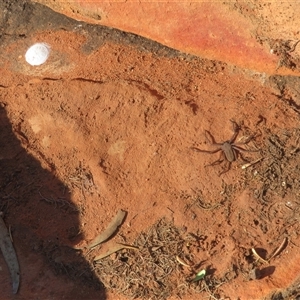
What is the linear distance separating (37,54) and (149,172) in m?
1.95

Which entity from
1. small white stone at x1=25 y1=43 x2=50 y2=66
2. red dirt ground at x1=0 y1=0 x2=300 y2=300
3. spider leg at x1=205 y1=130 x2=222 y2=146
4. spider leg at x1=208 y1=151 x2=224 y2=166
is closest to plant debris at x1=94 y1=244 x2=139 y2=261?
red dirt ground at x1=0 y1=0 x2=300 y2=300

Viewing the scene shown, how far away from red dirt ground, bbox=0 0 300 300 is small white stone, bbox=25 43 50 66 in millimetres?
513

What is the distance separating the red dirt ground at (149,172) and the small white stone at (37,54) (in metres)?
0.51

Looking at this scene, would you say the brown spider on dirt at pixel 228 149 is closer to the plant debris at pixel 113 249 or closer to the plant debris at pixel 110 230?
the plant debris at pixel 110 230

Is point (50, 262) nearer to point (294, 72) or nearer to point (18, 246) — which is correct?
point (18, 246)

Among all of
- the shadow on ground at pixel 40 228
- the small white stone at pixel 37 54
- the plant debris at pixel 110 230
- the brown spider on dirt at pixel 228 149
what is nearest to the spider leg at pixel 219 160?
the brown spider on dirt at pixel 228 149

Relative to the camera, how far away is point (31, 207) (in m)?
4.17

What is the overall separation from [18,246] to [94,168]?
2.89 ft

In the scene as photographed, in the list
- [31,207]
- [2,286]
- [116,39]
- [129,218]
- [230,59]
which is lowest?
[2,286]

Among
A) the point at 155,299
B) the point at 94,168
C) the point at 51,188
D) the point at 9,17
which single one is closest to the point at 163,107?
the point at 94,168

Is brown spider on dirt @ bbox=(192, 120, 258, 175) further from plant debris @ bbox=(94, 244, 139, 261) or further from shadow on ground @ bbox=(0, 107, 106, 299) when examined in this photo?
shadow on ground @ bbox=(0, 107, 106, 299)

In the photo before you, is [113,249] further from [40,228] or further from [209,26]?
[209,26]

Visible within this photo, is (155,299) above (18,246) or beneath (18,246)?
above

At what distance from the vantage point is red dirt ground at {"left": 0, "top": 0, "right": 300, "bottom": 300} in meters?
3.77
